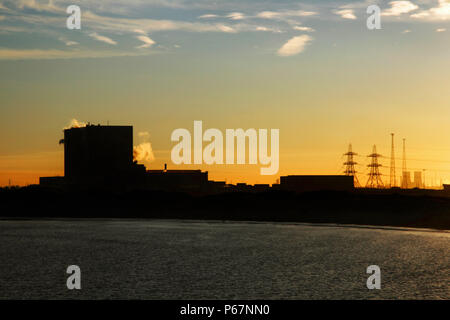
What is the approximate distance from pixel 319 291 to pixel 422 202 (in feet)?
208

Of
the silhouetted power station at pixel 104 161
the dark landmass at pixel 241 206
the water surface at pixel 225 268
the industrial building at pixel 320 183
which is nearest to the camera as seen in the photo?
the water surface at pixel 225 268

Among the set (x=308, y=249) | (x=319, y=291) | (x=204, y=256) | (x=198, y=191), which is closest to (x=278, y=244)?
(x=308, y=249)

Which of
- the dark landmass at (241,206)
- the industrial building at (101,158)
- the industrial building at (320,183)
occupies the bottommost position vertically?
the dark landmass at (241,206)

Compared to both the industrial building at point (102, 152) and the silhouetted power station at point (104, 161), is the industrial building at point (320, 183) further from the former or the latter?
the industrial building at point (102, 152)

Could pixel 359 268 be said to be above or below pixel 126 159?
below

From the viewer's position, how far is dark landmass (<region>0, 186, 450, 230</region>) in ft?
243

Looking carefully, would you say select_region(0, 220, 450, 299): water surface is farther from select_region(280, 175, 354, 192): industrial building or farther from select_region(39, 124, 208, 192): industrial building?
select_region(39, 124, 208, 192): industrial building

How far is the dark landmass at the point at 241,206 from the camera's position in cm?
7394

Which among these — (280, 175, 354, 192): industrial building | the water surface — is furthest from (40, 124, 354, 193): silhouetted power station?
the water surface


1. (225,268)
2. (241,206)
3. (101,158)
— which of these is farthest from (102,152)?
(225,268)

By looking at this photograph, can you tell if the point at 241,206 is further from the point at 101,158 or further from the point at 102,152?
the point at 101,158

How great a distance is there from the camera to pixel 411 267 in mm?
22594

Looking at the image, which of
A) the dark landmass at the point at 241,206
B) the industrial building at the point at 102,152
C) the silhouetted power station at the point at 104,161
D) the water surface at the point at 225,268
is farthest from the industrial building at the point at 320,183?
the water surface at the point at 225,268
